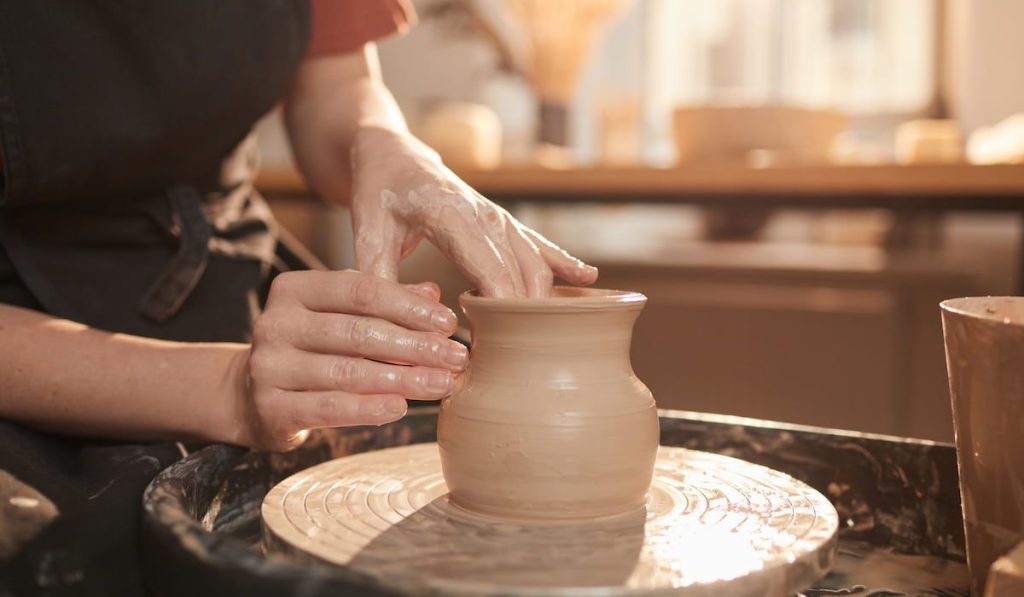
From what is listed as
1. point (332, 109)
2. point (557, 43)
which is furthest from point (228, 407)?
point (557, 43)

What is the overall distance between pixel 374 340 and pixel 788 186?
4.67ft

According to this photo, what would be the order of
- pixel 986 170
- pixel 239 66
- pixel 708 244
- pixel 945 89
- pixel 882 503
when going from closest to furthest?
1. pixel 882 503
2. pixel 239 66
3. pixel 986 170
4. pixel 945 89
5. pixel 708 244

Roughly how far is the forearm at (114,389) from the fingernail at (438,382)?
184 mm

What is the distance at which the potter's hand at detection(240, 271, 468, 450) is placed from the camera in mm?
714

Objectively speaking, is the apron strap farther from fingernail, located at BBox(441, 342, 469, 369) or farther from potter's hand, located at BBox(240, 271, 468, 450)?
fingernail, located at BBox(441, 342, 469, 369)

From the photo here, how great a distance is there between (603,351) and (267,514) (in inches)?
10.7

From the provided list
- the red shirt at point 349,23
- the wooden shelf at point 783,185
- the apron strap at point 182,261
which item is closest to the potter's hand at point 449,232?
the apron strap at point 182,261

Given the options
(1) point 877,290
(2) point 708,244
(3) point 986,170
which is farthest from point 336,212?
(3) point 986,170

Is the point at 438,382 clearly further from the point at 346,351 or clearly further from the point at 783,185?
the point at 783,185

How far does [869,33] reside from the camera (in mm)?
3311

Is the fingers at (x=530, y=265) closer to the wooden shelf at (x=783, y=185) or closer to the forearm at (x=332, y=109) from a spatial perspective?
the forearm at (x=332, y=109)

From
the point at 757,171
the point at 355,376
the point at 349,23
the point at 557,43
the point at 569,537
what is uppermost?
the point at 557,43

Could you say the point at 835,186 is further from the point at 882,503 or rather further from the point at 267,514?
the point at 267,514

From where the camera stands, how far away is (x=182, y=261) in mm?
1019
